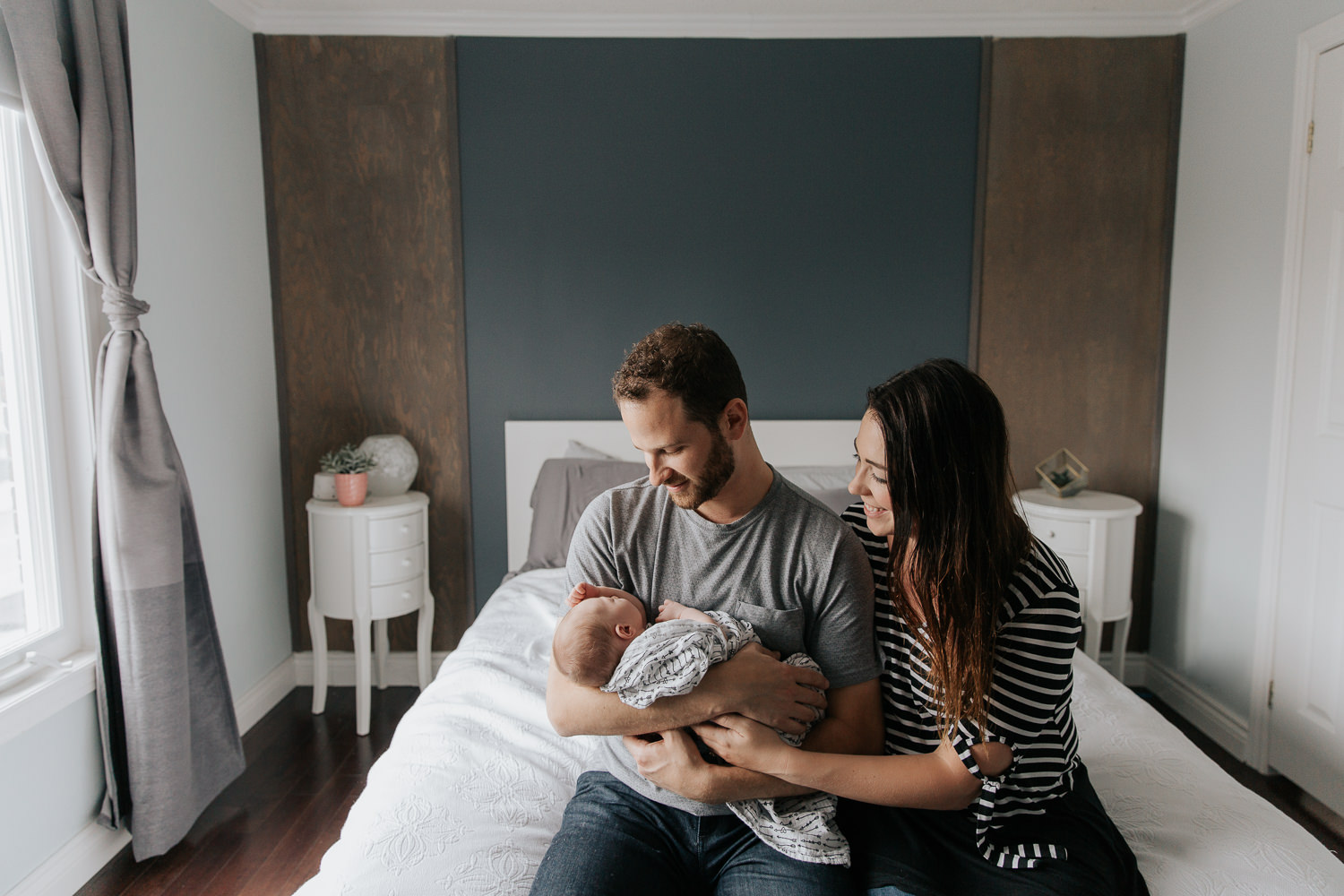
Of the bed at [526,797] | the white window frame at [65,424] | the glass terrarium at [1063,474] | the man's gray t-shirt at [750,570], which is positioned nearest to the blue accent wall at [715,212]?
the glass terrarium at [1063,474]

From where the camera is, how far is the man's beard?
3.96ft

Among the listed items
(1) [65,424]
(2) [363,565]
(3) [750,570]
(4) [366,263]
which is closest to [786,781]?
(3) [750,570]

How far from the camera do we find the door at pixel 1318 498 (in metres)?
2.31

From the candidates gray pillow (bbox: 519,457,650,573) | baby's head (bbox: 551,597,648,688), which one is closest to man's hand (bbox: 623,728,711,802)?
baby's head (bbox: 551,597,648,688)

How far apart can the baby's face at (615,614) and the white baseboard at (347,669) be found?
2249 mm

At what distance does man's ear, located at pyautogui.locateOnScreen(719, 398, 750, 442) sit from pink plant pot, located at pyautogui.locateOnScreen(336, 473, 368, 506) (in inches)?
78.8

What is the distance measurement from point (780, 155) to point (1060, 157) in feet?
3.52

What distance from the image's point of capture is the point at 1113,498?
2.99m

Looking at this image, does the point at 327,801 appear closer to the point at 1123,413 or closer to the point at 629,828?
the point at 629,828

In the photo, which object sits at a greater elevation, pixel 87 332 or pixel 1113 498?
pixel 87 332

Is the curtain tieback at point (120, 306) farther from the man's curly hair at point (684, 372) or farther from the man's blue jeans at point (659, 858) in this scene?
the man's blue jeans at point (659, 858)

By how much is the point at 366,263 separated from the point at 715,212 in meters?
1.35

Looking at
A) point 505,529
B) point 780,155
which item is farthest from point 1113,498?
point 505,529

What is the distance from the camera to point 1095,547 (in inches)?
111
